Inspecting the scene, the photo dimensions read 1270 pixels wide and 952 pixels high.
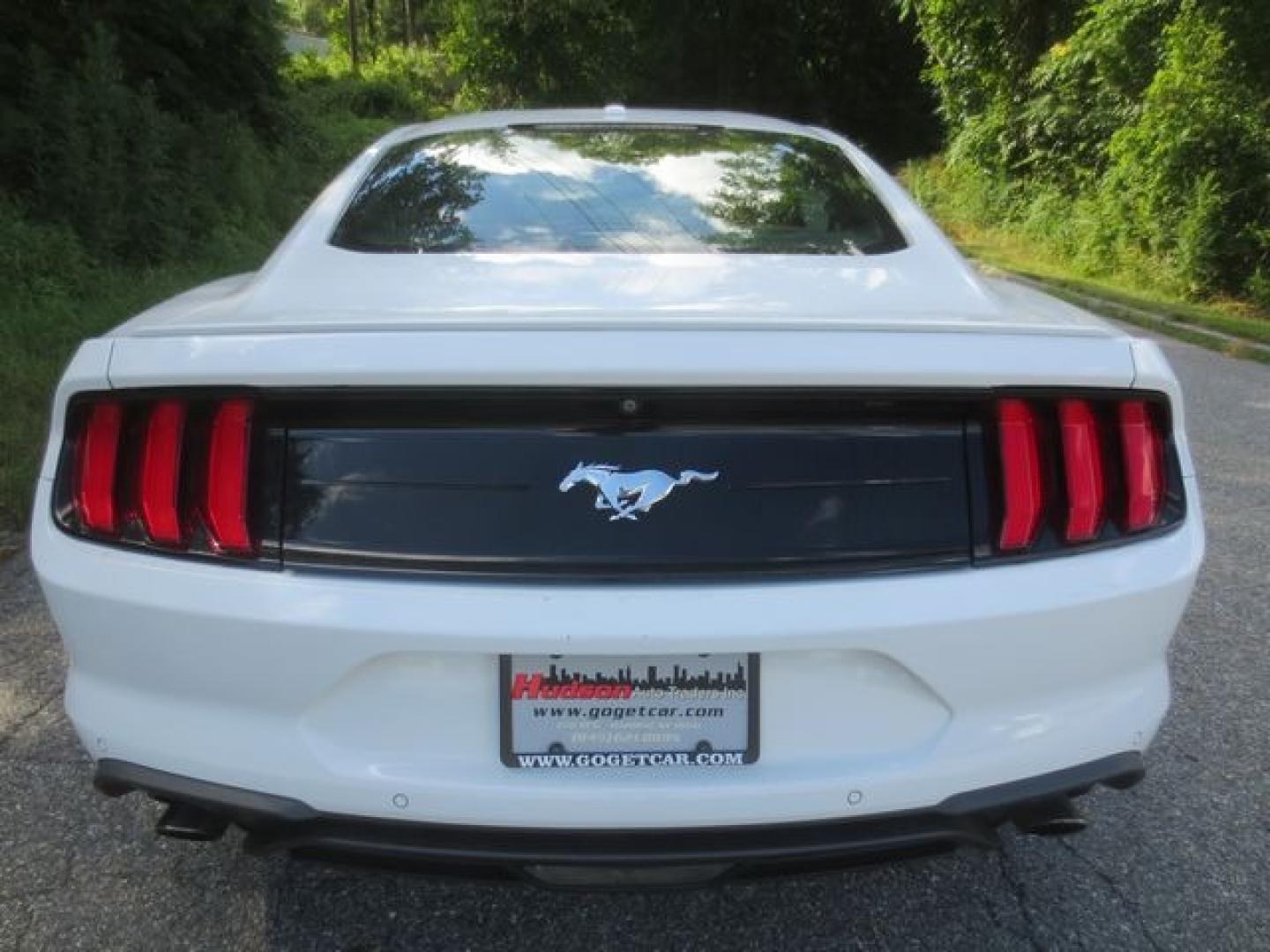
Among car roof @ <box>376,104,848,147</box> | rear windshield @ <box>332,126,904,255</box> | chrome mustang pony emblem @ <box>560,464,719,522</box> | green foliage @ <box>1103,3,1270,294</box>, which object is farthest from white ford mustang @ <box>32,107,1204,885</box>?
green foliage @ <box>1103,3,1270,294</box>

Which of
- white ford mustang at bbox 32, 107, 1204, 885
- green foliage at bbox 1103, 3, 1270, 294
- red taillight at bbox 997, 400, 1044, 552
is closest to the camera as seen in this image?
white ford mustang at bbox 32, 107, 1204, 885

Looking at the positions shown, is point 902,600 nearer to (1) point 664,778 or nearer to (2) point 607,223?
(1) point 664,778

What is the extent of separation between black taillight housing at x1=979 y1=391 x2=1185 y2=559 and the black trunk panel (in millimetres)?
165

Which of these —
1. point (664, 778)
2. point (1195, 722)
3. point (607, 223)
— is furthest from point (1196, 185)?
point (664, 778)

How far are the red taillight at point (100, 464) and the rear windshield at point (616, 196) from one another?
77 cm

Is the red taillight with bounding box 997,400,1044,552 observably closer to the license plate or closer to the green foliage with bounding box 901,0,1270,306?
the license plate

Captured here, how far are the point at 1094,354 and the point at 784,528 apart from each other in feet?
2.02

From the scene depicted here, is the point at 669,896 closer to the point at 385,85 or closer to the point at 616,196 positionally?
the point at 616,196

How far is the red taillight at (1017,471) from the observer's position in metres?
1.90

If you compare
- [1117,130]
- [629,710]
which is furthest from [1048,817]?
[1117,130]

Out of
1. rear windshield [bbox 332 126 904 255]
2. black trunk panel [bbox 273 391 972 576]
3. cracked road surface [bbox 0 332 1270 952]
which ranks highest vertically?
→ rear windshield [bbox 332 126 904 255]

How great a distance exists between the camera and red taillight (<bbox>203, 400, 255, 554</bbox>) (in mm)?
1848

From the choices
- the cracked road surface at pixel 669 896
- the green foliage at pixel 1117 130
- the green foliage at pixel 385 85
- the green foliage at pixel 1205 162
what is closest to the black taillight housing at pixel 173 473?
the cracked road surface at pixel 669 896

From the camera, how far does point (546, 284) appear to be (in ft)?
6.91
